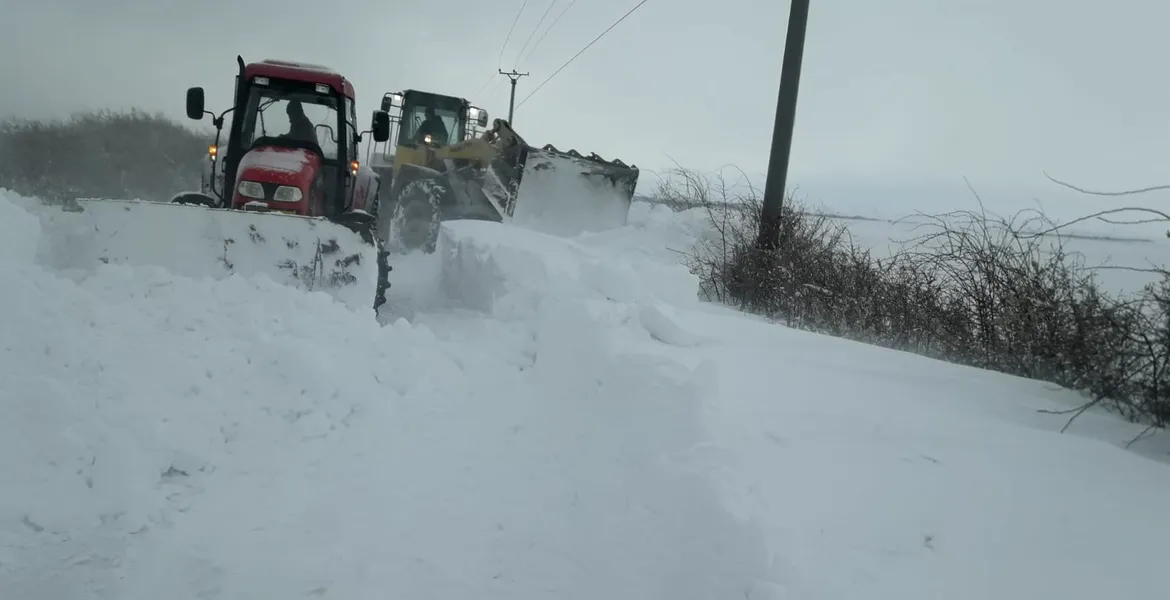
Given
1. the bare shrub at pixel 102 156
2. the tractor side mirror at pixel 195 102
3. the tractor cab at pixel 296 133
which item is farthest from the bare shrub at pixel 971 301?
the bare shrub at pixel 102 156

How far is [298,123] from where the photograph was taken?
313 inches

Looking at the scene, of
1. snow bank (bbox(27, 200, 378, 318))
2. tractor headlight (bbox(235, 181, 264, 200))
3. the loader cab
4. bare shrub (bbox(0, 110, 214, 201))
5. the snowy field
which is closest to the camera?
the snowy field

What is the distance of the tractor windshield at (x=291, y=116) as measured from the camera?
7.80m

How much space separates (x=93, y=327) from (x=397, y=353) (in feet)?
5.68

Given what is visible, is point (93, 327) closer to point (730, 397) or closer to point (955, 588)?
point (730, 397)

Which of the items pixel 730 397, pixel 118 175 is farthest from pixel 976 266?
pixel 118 175

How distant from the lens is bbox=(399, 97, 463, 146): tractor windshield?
1426 centimetres

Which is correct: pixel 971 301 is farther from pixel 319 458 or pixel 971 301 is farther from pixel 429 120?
pixel 429 120

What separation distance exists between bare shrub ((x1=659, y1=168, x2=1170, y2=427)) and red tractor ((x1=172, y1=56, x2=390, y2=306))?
494 centimetres

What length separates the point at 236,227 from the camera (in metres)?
5.83

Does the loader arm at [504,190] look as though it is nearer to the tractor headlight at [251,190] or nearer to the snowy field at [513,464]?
the tractor headlight at [251,190]

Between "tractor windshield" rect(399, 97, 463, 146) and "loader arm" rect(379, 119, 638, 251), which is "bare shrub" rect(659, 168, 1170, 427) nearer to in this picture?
"loader arm" rect(379, 119, 638, 251)

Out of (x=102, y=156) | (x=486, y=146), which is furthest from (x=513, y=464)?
(x=102, y=156)

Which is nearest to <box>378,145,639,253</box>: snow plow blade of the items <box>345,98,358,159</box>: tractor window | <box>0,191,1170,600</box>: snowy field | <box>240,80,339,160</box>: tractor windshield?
<box>345,98,358,159</box>: tractor window
